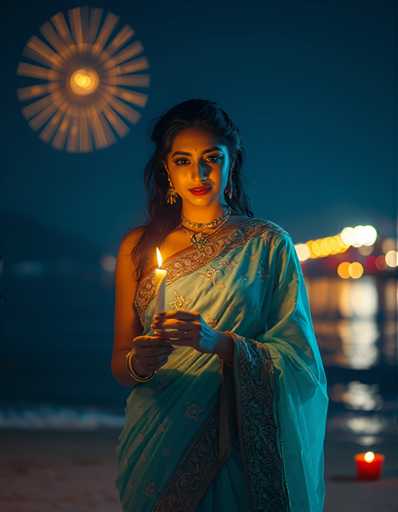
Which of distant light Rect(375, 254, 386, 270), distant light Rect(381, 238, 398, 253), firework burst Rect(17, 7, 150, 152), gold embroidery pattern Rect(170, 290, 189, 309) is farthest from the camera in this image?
distant light Rect(381, 238, 398, 253)

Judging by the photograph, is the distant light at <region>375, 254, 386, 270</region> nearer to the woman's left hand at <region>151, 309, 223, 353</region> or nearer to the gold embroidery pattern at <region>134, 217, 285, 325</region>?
the gold embroidery pattern at <region>134, 217, 285, 325</region>

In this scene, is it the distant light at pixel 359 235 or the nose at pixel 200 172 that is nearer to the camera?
the nose at pixel 200 172

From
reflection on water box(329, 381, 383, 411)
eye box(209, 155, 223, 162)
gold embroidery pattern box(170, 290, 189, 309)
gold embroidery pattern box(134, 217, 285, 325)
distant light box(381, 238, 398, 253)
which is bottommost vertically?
reflection on water box(329, 381, 383, 411)

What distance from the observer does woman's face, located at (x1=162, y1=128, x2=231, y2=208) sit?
2.34 m

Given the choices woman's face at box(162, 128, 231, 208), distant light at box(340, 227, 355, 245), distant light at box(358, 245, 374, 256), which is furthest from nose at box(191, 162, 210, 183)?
→ distant light at box(358, 245, 374, 256)

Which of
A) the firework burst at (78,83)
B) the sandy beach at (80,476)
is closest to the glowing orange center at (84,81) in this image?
the firework burst at (78,83)

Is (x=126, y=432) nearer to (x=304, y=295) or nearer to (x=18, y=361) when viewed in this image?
(x=304, y=295)

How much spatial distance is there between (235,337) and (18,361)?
14.8 m

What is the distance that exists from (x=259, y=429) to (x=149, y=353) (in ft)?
1.26

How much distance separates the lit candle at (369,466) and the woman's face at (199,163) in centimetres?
300

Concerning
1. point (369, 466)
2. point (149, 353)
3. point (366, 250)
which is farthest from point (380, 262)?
point (149, 353)

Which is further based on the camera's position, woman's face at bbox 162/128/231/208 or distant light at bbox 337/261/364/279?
distant light at bbox 337/261/364/279

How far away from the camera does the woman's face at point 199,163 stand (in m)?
2.34

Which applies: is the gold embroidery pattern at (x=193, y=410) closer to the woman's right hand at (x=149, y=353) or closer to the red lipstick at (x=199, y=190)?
the woman's right hand at (x=149, y=353)
